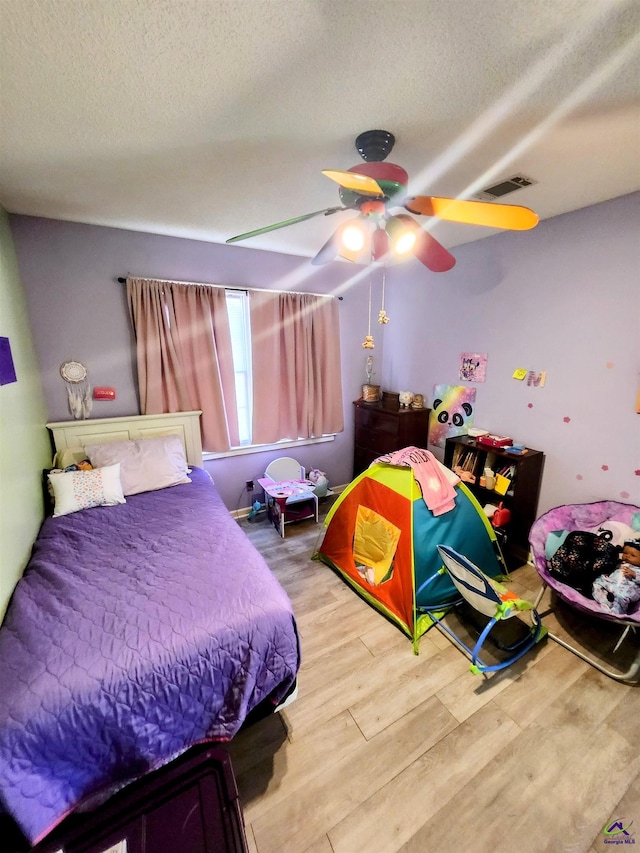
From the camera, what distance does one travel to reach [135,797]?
819 millimetres

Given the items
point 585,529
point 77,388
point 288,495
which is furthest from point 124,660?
point 585,529

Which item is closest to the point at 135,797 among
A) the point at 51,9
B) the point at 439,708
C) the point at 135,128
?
the point at 439,708

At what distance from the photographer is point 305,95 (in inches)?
45.4

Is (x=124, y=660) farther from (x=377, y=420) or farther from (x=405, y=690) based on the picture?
(x=377, y=420)

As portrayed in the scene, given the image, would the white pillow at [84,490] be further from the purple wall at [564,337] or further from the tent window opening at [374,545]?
the purple wall at [564,337]

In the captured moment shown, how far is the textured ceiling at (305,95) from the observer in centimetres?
89

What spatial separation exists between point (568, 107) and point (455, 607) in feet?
8.06

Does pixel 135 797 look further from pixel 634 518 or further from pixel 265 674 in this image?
pixel 634 518

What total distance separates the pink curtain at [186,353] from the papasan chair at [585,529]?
246cm

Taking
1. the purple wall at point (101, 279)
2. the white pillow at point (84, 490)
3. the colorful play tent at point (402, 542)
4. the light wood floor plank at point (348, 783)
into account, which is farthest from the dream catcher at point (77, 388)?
the light wood floor plank at point (348, 783)

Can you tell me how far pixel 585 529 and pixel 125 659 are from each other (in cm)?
252

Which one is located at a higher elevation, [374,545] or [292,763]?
[374,545]

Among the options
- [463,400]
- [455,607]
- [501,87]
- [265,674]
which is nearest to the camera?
[501,87]

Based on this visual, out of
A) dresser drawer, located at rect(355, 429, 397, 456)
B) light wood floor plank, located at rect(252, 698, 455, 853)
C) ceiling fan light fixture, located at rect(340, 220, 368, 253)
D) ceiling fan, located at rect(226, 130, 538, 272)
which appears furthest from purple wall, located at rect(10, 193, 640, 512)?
light wood floor plank, located at rect(252, 698, 455, 853)
